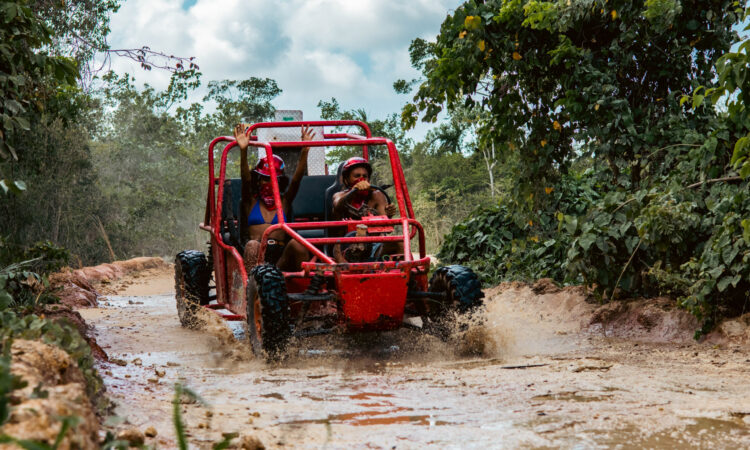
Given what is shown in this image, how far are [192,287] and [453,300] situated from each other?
10.9ft

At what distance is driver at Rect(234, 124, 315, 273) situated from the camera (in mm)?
6457

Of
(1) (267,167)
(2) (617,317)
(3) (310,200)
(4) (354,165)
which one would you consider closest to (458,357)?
(2) (617,317)

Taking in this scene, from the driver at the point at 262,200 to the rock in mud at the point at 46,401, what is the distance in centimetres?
363

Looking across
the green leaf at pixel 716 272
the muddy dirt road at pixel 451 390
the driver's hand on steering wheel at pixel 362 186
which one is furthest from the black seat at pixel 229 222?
the green leaf at pixel 716 272

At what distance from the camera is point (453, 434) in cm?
326

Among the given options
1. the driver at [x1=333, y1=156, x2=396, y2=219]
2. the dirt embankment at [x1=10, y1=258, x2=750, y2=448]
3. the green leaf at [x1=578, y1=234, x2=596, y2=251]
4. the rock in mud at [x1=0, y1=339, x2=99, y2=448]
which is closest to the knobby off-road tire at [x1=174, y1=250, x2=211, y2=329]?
the dirt embankment at [x1=10, y1=258, x2=750, y2=448]

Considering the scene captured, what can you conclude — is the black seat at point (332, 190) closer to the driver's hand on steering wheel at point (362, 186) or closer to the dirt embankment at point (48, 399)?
the driver's hand on steering wheel at point (362, 186)

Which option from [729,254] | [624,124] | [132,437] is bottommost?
[132,437]

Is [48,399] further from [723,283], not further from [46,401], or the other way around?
[723,283]

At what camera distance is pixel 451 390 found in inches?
169

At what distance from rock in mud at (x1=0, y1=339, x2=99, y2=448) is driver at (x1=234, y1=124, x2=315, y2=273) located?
3.63 metres

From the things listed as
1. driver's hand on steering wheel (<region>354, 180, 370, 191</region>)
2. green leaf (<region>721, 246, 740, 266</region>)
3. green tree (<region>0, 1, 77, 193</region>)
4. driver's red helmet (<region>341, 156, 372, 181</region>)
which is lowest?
green leaf (<region>721, 246, 740, 266</region>)

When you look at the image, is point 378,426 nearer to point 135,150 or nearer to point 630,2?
point 630,2

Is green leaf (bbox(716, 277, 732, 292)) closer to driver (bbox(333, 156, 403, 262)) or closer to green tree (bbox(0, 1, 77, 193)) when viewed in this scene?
driver (bbox(333, 156, 403, 262))
